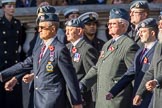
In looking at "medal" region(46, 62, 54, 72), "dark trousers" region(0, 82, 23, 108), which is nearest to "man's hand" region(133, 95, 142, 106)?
"medal" region(46, 62, 54, 72)

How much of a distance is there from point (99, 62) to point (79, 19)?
3.91 feet

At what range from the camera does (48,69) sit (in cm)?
985

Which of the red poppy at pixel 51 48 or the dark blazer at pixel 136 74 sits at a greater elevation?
the red poppy at pixel 51 48

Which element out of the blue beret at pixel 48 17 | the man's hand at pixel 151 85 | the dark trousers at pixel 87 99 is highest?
the blue beret at pixel 48 17

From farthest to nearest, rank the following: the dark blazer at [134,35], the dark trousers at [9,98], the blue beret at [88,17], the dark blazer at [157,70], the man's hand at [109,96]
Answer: the dark trousers at [9,98], the blue beret at [88,17], the dark blazer at [134,35], the man's hand at [109,96], the dark blazer at [157,70]

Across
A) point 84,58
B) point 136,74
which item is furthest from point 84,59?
point 136,74

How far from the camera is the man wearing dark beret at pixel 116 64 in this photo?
33.6 feet

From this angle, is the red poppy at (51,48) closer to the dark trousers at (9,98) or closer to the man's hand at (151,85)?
the man's hand at (151,85)

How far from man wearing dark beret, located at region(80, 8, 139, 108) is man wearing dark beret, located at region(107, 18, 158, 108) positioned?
5.9 inches

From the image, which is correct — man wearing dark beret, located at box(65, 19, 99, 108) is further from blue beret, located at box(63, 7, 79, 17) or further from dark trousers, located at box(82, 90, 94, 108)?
blue beret, located at box(63, 7, 79, 17)

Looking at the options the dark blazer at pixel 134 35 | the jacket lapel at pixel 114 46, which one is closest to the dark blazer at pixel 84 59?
the dark blazer at pixel 134 35

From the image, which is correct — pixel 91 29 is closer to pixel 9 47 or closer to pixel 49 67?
pixel 9 47

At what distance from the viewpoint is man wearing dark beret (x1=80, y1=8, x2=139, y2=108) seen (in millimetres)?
10250

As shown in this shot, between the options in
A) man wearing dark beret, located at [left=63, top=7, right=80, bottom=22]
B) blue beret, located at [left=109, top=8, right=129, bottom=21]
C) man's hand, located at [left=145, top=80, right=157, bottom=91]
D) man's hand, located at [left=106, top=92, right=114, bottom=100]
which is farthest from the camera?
man wearing dark beret, located at [left=63, top=7, right=80, bottom=22]
